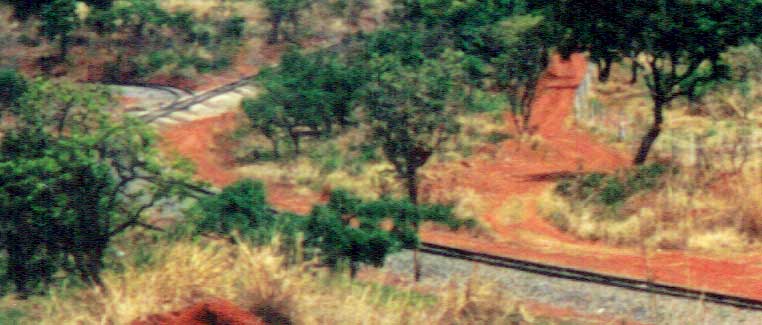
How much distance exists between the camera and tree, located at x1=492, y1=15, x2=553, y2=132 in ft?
118

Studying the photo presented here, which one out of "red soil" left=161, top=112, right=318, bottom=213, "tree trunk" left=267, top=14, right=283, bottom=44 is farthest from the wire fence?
"tree trunk" left=267, top=14, right=283, bottom=44

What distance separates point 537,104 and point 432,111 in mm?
19012

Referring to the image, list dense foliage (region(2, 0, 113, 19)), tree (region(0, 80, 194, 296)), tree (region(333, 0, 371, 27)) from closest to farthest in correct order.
Result: tree (region(0, 80, 194, 296)) → dense foliage (region(2, 0, 113, 19)) → tree (region(333, 0, 371, 27))

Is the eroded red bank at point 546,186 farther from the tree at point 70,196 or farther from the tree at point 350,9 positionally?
the tree at point 350,9

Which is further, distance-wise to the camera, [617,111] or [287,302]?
[617,111]

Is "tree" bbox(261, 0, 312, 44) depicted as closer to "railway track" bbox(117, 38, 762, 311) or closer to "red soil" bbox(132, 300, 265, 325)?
"railway track" bbox(117, 38, 762, 311)

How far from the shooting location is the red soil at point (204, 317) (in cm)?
970

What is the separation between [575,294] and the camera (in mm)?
18938

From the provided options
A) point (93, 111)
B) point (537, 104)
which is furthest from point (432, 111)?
point (537, 104)

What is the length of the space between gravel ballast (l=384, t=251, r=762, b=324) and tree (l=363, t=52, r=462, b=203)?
4.24m

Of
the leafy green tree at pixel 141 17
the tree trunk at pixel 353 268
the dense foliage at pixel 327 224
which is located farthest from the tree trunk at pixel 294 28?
the tree trunk at pixel 353 268

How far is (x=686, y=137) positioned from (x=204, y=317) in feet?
92.7

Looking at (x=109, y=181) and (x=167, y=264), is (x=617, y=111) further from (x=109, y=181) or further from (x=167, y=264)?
(x=167, y=264)

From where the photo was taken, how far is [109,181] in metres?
16.9
